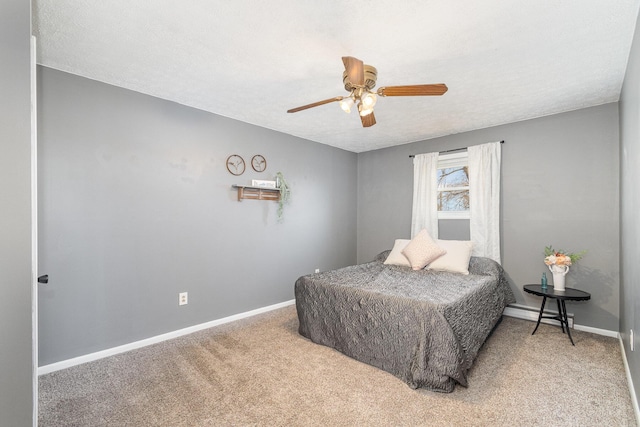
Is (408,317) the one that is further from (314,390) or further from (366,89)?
(366,89)

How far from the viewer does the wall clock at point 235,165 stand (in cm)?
349

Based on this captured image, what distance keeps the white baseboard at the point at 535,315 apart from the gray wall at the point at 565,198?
0.05 metres

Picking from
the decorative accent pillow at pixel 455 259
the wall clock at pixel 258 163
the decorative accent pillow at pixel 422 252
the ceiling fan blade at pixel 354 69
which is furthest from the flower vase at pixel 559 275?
the wall clock at pixel 258 163

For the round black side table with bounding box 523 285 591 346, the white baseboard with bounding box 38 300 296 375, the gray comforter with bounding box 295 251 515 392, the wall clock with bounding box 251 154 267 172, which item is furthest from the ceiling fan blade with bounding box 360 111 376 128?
the white baseboard with bounding box 38 300 296 375

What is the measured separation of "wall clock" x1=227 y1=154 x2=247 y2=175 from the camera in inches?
137

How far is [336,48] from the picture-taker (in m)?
2.06

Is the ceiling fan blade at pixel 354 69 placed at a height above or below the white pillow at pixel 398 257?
above

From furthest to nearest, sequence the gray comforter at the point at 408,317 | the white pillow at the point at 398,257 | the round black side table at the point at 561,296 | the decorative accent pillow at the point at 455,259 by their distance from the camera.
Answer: the white pillow at the point at 398,257 → the decorative accent pillow at the point at 455,259 → the round black side table at the point at 561,296 → the gray comforter at the point at 408,317

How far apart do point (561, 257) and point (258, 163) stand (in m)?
3.56

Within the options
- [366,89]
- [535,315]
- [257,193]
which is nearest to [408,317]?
[366,89]

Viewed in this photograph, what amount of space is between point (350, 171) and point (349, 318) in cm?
308

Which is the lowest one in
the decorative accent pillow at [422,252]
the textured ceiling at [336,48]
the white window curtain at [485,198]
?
the decorative accent pillow at [422,252]

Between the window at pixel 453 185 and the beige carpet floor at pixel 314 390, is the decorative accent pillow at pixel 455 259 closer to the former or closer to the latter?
the window at pixel 453 185

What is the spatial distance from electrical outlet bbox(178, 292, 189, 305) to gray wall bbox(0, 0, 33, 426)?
6.41ft
